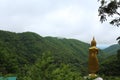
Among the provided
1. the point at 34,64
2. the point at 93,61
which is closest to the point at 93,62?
the point at 93,61

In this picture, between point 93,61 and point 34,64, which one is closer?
point 34,64

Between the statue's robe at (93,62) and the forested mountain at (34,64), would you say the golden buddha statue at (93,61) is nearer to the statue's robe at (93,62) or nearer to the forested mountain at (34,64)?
the statue's robe at (93,62)

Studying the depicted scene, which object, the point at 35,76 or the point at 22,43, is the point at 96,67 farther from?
the point at 22,43

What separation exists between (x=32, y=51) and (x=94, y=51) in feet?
359

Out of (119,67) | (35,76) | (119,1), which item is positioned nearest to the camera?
(35,76)

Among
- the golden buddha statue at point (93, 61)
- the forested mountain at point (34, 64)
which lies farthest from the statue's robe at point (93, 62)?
the forested mountain at point (34, 64)

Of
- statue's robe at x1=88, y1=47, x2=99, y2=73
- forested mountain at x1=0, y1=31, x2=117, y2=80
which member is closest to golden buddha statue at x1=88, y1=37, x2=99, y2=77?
statue's robe at x1=88, y1=47, x2=99, y2=73

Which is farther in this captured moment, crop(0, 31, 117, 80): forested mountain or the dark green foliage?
the dark green foliage

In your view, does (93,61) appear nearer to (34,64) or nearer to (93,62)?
(93,62)

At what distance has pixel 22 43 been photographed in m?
136

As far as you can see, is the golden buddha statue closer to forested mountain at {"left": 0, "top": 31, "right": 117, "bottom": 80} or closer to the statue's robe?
the statue's robe

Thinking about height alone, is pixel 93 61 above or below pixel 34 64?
above

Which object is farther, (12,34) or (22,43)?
(12,34)

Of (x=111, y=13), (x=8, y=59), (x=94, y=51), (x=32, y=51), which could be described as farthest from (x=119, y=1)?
(x=32, y=51)
